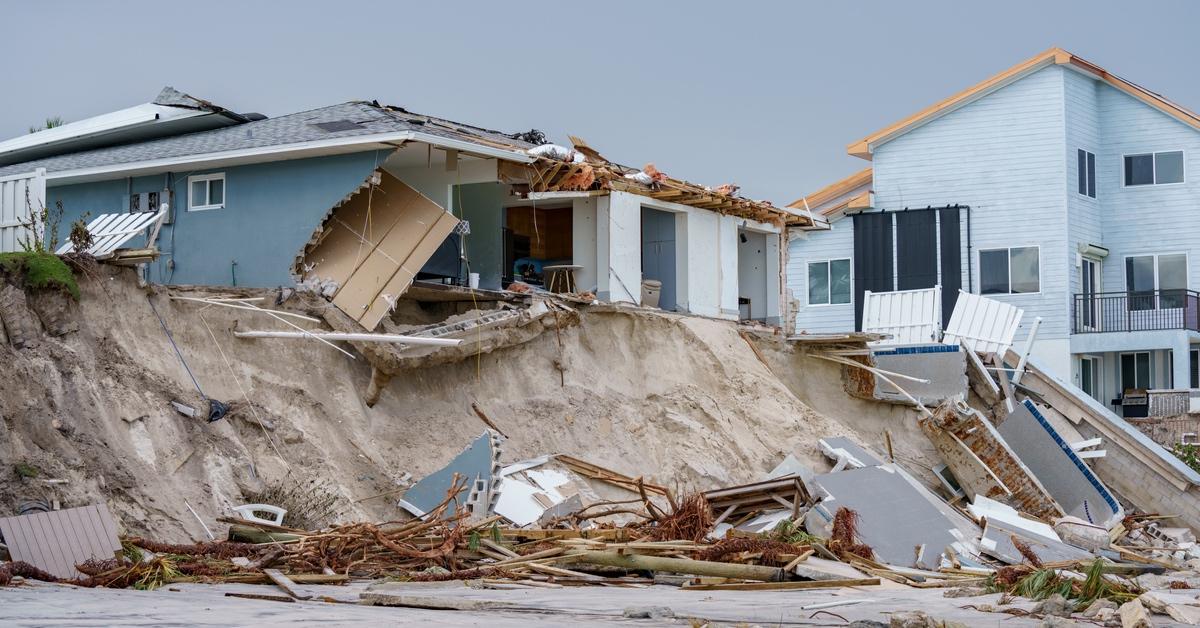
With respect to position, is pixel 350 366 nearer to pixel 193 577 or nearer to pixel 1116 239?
pixel 193 577

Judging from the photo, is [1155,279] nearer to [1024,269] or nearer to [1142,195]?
[1142,195]

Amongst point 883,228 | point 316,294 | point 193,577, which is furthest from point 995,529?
point 883,228

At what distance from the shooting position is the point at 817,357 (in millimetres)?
29250

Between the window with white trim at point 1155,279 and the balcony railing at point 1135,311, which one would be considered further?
the window with white trim at point 1155,279

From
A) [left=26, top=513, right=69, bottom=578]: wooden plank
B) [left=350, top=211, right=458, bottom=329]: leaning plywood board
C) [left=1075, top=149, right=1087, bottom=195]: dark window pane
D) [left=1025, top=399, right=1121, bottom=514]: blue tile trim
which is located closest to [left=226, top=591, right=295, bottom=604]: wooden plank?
[left=26, top=513, right=69, bottom=578]: wooden plank

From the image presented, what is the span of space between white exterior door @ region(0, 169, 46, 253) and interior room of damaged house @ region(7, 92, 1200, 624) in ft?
2.24

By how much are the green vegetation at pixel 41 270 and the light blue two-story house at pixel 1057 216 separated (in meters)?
24.5

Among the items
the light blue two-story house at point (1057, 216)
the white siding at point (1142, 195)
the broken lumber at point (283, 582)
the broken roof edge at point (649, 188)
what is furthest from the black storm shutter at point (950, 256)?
the broken lumber at point (283, 582)

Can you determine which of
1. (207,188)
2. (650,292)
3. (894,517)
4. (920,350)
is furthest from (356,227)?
(920,350)

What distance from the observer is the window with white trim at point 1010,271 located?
124ft

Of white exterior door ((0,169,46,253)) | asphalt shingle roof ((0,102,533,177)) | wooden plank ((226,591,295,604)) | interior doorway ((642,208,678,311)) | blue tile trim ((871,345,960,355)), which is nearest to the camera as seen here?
wooden plank ((226,591,295,604))

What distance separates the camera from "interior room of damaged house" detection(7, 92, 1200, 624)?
595 inches

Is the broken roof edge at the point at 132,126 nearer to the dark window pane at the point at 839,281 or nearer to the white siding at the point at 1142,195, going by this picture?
the dark window pane at the point at 839,281

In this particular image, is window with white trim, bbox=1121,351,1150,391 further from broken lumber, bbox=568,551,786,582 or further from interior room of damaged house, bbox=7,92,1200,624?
broken lumber, bbox=568,551,786,582
